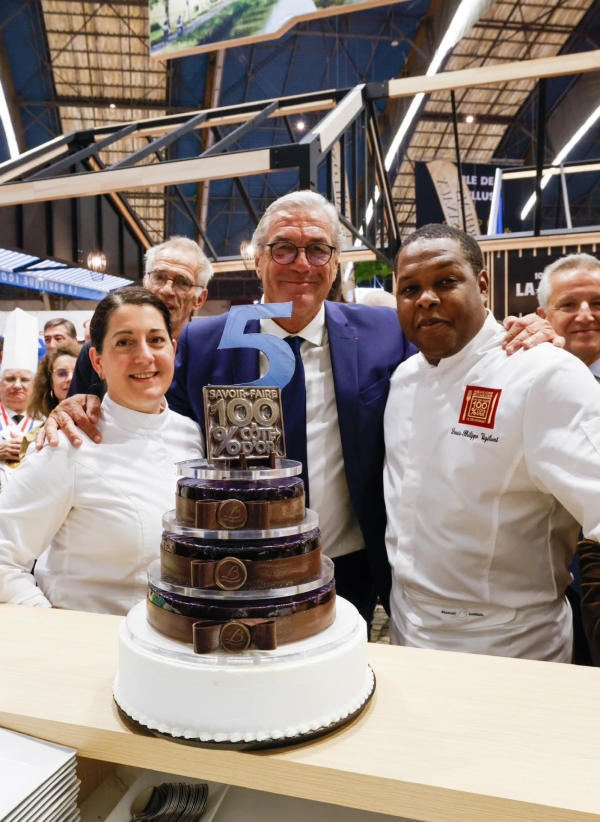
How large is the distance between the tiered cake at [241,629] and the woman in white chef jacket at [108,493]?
0.56 meters

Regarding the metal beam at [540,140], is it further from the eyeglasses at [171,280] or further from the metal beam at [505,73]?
the eyeglasses at [171,280]

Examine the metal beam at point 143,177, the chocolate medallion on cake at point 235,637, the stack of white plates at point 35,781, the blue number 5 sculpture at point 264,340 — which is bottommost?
the stack of white plates at point 35,781

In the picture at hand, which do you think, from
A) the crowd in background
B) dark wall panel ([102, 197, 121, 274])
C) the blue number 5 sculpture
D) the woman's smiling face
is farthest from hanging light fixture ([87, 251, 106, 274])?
the blue number 5 sculpture

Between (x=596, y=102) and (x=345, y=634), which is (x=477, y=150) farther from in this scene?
(x=345, y=634)

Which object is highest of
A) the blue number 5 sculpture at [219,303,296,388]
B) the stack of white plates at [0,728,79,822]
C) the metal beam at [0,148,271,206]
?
the metal beam at [0,148,271,206]

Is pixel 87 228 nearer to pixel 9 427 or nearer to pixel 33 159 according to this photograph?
pixel 33 159

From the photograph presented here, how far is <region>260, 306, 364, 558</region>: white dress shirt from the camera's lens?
1883 mm

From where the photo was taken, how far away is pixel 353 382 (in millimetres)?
1898

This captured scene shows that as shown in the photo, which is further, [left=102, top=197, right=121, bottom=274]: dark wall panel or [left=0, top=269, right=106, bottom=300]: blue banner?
[left=0, top=269, right=106, bottom=300]: blue banner

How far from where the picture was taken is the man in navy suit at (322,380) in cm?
185

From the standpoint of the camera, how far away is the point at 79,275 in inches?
406

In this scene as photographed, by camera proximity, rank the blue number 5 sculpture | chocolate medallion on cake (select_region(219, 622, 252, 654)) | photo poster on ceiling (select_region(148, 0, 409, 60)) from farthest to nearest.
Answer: photo poster on ceiling (select_region(148, 0, 409, 60))
the blue number 5 sculpture
chocolate medallion on cake (select_region(219, 622, 252, 654))

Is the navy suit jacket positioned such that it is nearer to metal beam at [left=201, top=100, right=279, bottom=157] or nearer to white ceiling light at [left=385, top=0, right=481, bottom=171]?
metal beam at [left=201, top=100, right=279, bottom=157]

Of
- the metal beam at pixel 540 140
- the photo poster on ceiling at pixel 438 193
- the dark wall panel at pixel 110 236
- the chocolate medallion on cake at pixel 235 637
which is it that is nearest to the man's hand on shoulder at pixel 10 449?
the chocolate medallion on cake at pixel 235 637
